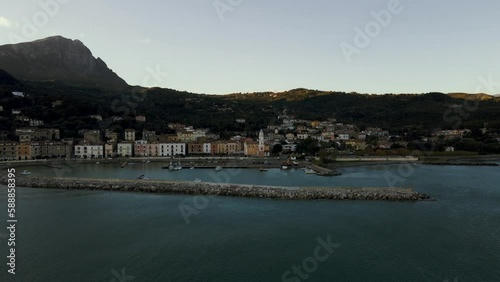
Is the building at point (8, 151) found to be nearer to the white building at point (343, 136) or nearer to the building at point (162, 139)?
the building at point (162, 139)

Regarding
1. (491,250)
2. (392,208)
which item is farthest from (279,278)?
(392,208)

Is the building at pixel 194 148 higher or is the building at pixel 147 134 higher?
the building at pixel 147 134

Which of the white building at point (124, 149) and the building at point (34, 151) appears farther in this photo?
the white building at point (124, 149)

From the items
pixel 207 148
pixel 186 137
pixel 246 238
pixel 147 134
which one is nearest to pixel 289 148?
pixel 207 148

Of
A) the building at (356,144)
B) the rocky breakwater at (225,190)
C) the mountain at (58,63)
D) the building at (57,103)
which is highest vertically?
the mountain at (58,63)

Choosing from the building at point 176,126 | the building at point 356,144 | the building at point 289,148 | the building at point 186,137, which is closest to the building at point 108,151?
the building at point 186,137
